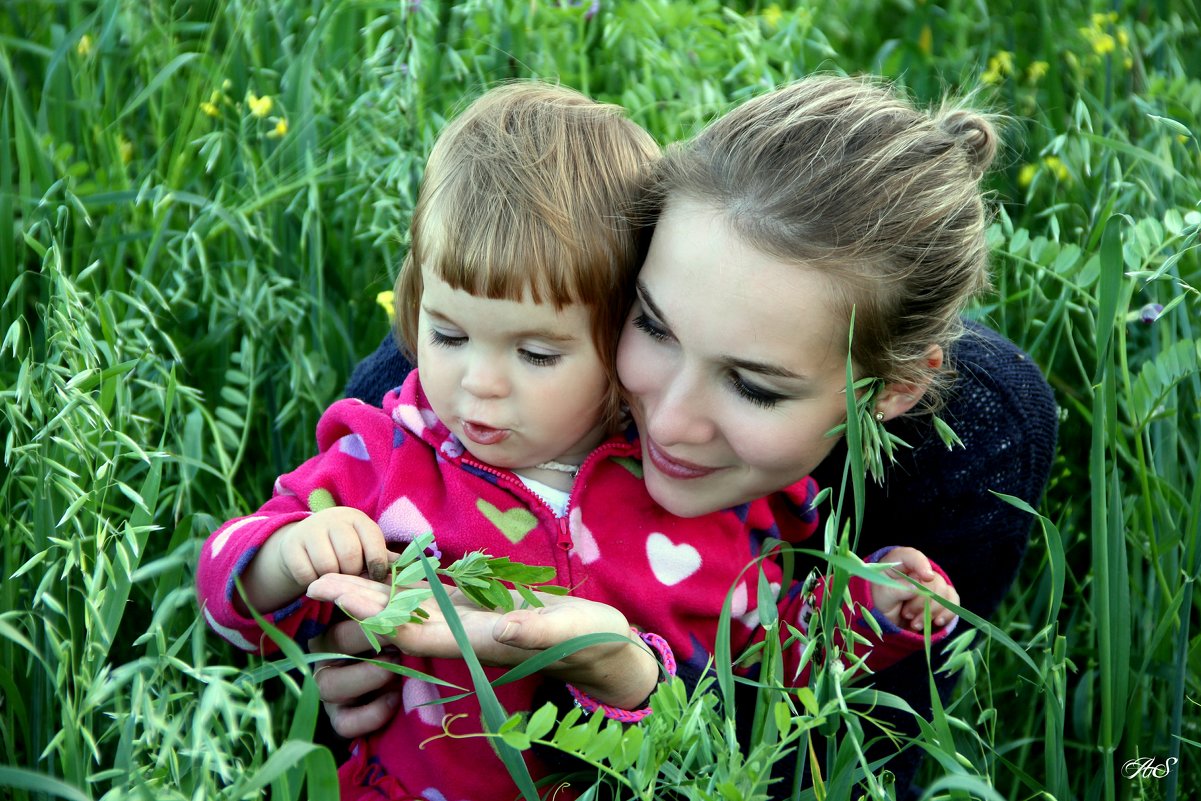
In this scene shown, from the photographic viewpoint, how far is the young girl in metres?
1.56

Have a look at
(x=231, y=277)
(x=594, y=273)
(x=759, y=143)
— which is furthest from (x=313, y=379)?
(x=759, y=143)

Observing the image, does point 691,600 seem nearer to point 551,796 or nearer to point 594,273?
point 551,796

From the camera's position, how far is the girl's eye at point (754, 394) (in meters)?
1.62

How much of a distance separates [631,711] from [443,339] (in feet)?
1.77

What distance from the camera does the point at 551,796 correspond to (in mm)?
1693

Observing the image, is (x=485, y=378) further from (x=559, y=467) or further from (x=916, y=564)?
(x=916, y=564)

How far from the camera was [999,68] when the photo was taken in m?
3.26

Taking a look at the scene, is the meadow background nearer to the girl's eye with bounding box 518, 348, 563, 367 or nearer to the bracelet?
→ the bracelet

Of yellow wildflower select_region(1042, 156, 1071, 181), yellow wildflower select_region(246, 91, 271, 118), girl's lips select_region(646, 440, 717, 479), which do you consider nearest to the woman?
girl's lips select_region(646, 440, 717, 479)

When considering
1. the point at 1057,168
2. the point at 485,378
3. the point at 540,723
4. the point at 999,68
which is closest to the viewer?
the point at 540,723

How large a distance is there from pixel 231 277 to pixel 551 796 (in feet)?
4.09

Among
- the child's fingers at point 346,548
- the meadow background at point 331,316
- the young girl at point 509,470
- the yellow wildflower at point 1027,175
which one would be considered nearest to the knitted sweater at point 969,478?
the meadow background at point 331,316

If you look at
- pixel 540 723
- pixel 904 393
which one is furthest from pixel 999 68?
pixel 540 723

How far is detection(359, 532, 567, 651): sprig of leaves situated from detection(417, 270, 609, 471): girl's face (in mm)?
277
